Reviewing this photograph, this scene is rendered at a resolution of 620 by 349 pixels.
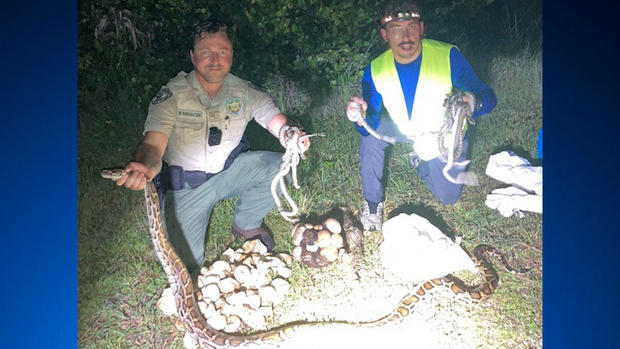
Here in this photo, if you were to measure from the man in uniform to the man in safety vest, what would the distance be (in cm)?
37

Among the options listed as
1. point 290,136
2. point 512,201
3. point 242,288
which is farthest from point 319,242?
point 512,201

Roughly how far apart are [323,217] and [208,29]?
3.48 feet

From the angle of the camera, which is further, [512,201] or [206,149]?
[512,201]

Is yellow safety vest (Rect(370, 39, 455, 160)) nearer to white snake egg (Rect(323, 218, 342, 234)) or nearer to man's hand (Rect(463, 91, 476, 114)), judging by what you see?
man's hand (Rect(463, 91, 476, 114))

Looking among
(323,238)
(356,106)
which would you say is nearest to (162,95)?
(356,106)

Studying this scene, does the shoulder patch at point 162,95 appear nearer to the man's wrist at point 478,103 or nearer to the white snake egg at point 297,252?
the white snake egg at point 297,252

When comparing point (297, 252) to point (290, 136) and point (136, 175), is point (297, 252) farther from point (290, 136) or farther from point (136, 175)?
point (136, 175)

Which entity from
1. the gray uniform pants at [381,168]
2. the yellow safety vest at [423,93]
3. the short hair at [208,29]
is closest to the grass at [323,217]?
the gray uniform pants at [381,168]

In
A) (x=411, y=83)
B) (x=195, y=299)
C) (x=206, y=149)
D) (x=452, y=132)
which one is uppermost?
(x=411, y=83)

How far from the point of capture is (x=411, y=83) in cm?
278

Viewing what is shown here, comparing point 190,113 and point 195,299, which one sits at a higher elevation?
point 190,113

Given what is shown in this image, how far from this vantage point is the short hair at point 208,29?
2.68 metres

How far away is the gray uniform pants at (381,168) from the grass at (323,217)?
0.13ft

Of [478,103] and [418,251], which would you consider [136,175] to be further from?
[478,103]
